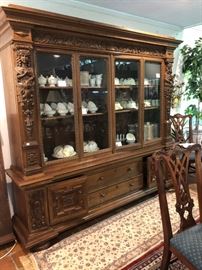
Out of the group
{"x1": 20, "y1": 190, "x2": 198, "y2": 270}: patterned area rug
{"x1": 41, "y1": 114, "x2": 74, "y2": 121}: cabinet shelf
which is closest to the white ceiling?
{"x1": 41, "y1": 114, "x2": 74, "y2": 121}: cabinet shelf

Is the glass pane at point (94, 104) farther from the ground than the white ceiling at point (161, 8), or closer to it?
closer to it

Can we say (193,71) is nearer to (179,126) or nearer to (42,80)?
(179,126)

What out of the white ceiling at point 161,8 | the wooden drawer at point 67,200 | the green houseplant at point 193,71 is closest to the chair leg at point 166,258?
the wooden drawer at point 67,200

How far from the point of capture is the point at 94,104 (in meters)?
2.50

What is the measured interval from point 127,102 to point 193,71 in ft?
5.58

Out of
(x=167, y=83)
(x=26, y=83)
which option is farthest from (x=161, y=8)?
(x=26, y=83)

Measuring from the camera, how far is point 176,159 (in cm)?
154

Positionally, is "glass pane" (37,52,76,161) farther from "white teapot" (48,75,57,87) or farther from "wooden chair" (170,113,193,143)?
"wooden chair" (170,113,193,143)

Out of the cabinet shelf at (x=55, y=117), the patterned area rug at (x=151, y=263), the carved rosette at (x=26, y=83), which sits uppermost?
the carved rosette at (x=26, y=83)

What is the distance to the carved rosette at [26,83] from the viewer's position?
5.76 feet

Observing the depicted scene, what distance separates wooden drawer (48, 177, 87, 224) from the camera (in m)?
2.07

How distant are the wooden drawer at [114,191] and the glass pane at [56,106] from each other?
538mm

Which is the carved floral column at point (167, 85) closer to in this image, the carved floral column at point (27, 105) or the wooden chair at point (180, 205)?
the wooden chair at point (180, 205)

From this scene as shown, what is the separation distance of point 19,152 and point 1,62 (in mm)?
850
